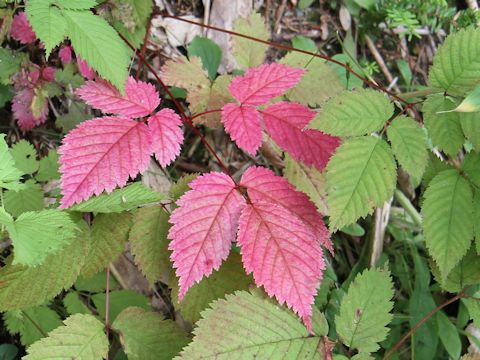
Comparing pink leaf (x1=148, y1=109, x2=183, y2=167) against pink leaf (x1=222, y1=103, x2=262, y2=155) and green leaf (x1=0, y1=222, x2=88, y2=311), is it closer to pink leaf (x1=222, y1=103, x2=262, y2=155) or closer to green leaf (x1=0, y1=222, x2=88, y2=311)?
pink leaf (x1=222, y1=103, x2=262, y2=155)

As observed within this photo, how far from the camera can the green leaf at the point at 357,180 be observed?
1.16 meters

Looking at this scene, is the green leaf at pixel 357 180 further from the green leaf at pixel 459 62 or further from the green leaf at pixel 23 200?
the green leaf at pixel 23 200

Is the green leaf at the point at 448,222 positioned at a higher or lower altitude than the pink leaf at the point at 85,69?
lower

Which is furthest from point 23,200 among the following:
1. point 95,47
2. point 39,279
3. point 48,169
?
point 95,47

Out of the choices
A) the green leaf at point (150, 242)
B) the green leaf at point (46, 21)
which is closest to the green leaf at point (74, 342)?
the green leaf at point (150, 242)

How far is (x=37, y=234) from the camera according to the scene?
964 mm

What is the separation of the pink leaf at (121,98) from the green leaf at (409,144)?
61cm

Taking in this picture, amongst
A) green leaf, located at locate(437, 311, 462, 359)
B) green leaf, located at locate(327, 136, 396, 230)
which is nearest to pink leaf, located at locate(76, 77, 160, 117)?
green leaf, located at locate(327, 136, 396, 230)

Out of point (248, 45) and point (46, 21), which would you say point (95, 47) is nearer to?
point (46, 21)

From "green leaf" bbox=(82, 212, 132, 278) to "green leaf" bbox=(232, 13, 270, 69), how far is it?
69 cm

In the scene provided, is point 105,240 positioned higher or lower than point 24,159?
lower

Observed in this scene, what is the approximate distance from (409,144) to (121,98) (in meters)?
0.74

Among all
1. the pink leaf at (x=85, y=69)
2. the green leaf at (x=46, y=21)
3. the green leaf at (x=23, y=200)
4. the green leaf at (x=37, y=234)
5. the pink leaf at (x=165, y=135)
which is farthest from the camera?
the pink leaf at (x=85, y=69)

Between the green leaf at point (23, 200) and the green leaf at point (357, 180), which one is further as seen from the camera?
the green leaf at point (23, 200)
